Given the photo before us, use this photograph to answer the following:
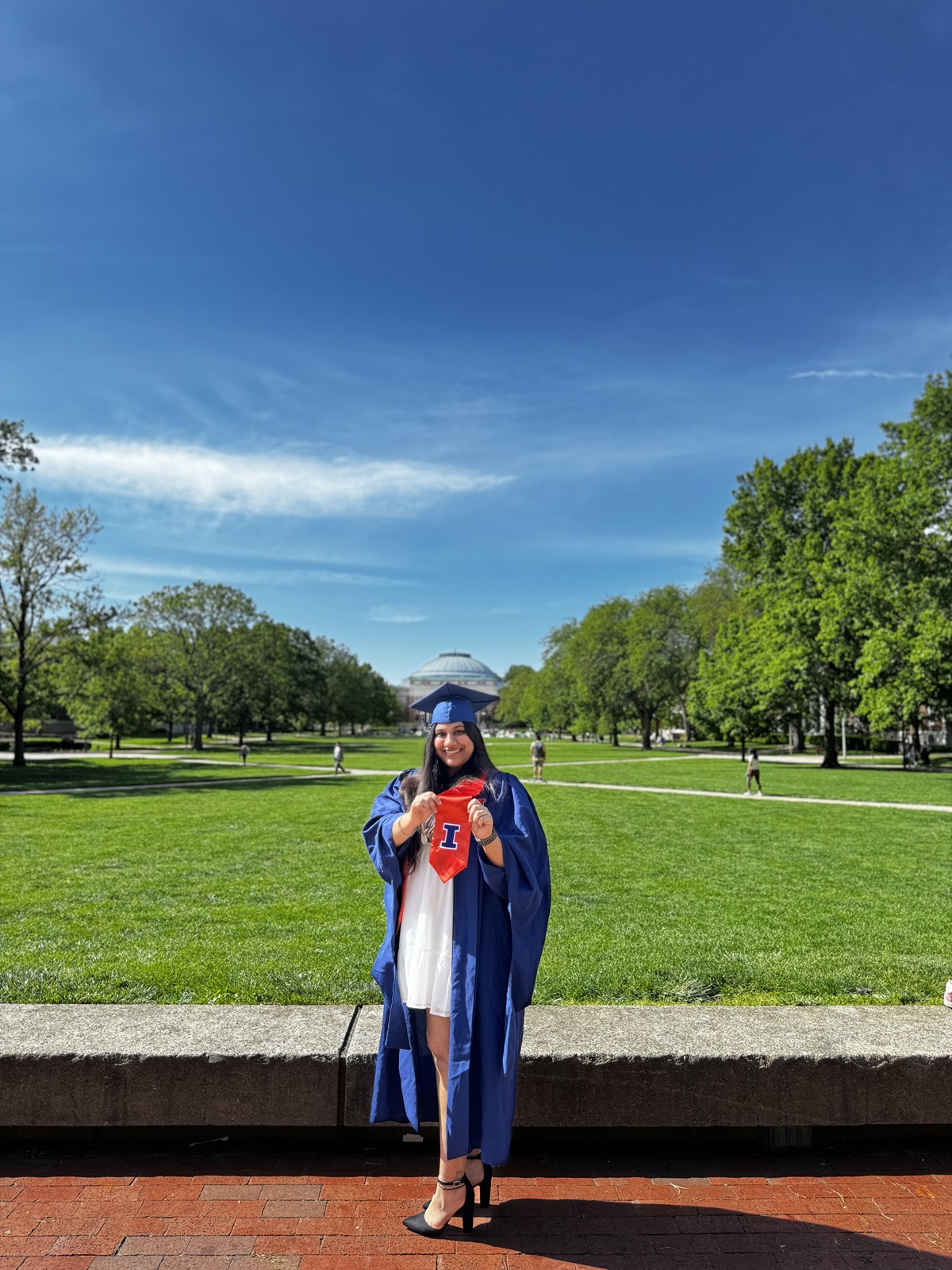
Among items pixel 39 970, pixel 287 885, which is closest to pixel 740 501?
pixel 287 885

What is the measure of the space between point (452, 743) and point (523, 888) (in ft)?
1.87

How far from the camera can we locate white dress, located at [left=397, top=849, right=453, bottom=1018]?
2977mm

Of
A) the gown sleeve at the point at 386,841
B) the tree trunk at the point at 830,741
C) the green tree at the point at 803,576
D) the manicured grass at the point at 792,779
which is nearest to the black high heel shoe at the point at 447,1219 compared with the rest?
the gown sleeve at the point at 386,841

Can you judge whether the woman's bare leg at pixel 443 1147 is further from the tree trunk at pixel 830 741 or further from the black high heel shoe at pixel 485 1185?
the tree trunk at pixel 830 741

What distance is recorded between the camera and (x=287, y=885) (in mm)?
8102

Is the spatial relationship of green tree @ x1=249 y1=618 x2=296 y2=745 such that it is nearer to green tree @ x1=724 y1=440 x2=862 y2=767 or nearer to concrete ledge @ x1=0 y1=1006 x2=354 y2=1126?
green tree @ x1=724 y1=440 x2=862 y2=767

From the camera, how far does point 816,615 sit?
34781 millimetres

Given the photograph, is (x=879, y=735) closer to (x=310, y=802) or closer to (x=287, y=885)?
(x=310, y=802)

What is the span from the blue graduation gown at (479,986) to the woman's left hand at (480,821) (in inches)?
3.9

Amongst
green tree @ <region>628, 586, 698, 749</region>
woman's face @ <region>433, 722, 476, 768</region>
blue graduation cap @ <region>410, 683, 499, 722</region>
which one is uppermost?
green tree @ <region>628, 586, 698, 749</region>

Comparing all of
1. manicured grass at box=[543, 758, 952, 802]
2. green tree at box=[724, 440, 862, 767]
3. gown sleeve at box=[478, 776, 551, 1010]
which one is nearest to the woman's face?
gown sleeve at box=[478, 776, 551, 1010]

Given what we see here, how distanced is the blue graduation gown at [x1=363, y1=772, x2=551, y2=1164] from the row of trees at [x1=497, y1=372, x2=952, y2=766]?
27.6 meters

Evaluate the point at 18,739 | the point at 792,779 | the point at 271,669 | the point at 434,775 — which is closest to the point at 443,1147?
the point at 434,775

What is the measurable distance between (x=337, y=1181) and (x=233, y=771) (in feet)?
87.4
